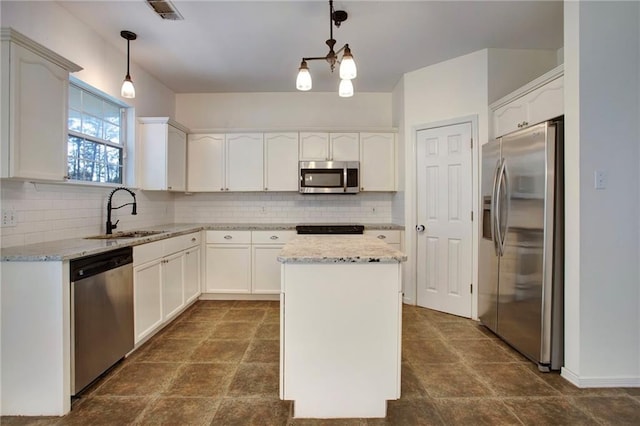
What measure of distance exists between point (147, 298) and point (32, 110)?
157 centimetres

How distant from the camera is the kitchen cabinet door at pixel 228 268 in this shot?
3.94 metres

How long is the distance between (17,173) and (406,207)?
338 cm

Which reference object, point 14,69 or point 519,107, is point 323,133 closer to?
point 519,107

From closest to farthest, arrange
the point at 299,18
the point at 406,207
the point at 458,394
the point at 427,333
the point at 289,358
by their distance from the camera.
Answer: the point at 289,358, the point at 458,394, the point at 299,18, the point at 427,333, the point at 406,207

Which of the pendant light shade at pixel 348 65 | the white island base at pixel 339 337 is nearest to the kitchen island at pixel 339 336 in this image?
the white island base at pixel 339 337

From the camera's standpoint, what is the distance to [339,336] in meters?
1.77

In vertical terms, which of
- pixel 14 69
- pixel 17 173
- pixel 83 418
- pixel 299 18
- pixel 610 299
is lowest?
pixel 83 418

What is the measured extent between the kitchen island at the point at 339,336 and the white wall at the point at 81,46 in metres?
2.46

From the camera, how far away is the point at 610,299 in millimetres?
2094

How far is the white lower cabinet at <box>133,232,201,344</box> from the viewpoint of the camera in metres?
2.58

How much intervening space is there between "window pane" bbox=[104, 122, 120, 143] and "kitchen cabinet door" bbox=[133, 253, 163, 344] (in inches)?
53.9

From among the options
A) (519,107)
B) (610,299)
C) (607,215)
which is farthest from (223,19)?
(610,299)

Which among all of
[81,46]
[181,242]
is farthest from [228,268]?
[81,46]

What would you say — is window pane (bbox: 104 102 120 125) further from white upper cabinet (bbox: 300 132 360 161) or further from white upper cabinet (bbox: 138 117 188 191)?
white upper cabinet (bbox: 300 132 360 161)
